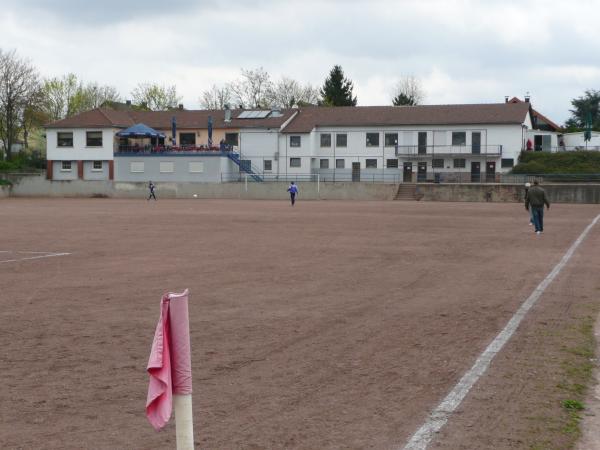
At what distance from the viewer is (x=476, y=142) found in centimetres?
7506

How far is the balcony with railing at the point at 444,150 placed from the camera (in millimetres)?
74438

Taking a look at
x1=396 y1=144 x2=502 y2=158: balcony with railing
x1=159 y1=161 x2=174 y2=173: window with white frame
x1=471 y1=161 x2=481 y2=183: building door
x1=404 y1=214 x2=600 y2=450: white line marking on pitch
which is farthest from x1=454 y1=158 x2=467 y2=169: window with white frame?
x1=404 y1=214 x2=600 y2=450: white line marking on pitch

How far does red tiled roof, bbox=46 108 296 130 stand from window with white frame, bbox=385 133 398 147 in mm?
10271

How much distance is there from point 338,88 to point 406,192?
46.6 m

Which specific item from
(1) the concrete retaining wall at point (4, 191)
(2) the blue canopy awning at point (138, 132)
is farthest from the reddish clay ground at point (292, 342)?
(2) the blue canopy awning at point (138, 132)

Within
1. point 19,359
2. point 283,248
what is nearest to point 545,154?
point 283,248

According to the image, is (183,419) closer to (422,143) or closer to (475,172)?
(475,172)

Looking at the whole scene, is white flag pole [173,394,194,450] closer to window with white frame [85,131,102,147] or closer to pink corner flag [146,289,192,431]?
pink corner flag [146,289,192,431]

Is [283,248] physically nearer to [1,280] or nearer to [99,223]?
[1,280]

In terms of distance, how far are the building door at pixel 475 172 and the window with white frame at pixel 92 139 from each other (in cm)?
3603

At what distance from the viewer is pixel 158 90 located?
117625 mm

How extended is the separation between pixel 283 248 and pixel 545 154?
58.8 metres

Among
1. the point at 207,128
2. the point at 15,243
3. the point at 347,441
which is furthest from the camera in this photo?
the point at 207,128

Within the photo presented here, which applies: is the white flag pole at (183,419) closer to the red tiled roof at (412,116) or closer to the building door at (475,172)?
the building door at (475,172)
